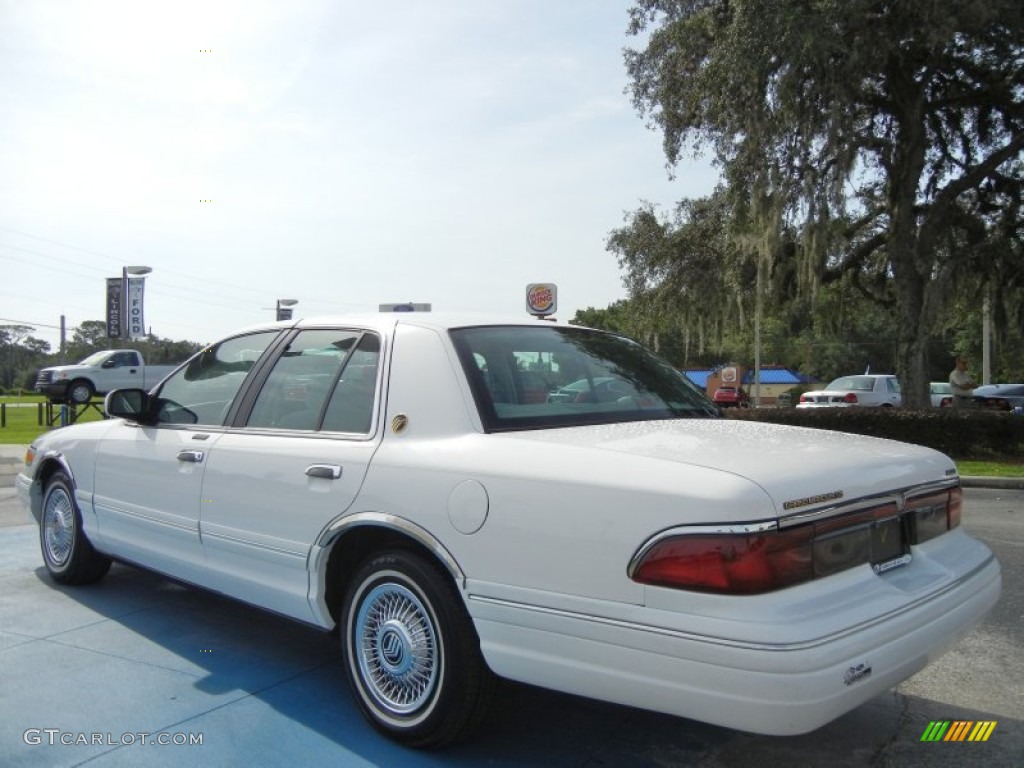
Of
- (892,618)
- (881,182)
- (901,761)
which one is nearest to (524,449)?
(892,618)

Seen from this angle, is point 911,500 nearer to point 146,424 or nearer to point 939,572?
point 939,572

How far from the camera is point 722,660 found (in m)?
2.31

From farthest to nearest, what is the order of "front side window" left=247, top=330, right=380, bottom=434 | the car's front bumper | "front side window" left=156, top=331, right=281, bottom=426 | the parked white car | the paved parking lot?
the car's front bumper, the parked white car, "front side window" left=156, top=331, right=281, bottom=426, "front side window" left=247, top=330, right=380, bottom=434, the paved parking lot

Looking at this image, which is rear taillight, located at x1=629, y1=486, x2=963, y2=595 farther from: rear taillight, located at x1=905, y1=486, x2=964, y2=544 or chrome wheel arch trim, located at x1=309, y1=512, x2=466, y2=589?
chrome wheel arch trim, located at x1=309, y1=512, x2=466, y2=589

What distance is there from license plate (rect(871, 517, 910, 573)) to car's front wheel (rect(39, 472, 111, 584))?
4.42 meters

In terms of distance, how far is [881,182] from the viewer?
19.7 meters

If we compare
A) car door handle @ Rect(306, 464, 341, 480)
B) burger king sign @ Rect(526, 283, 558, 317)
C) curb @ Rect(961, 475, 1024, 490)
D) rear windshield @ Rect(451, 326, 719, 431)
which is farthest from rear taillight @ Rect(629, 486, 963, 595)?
curb @ Rect(961, 475, 1024, 490)

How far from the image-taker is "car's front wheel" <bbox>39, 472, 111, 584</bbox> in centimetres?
510

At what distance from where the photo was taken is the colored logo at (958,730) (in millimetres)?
3268

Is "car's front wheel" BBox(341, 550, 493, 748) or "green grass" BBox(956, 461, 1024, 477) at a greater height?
"car's front wheel" BBox(341, 550, 493, 748)

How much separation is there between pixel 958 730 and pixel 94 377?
29376 millimetres

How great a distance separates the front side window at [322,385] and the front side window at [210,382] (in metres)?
0.28

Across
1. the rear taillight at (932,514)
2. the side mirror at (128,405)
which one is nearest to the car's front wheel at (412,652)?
the rear taillight at (932,514)

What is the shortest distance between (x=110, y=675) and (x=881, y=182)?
20045 millimetres
